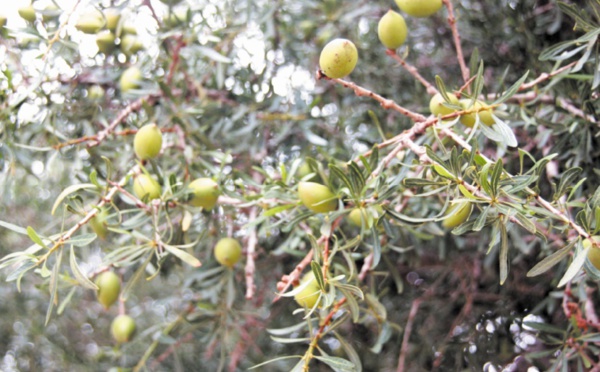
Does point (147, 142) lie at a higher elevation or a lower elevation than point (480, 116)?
lower

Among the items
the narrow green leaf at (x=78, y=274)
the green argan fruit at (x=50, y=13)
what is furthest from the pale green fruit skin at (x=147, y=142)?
the green argan fruit at (x=50, y=13)

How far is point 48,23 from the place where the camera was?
47.1 inches

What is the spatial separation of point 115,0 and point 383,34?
0.73m

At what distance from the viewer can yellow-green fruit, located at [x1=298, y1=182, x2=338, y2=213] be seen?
2.66 feet

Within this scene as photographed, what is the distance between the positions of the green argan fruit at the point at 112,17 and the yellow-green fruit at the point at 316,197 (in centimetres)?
64

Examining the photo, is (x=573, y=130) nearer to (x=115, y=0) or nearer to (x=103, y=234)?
(x=103, y=234)

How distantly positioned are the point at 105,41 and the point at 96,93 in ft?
0.42

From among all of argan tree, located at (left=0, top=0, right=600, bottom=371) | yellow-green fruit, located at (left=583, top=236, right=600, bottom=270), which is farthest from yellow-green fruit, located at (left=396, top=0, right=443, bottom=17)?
yellow-green fruit, located at (left=583, top=236, right=600, bottom=270)

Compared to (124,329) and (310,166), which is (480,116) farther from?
(124,329)

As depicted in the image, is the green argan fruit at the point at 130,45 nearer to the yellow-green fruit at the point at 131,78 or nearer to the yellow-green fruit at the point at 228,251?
the yellow-green fruit at the point at 131,78

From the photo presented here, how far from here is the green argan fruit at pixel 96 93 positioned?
1285 millimetres

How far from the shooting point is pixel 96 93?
130 cm

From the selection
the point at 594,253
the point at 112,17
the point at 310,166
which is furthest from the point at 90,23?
the point at 594,253

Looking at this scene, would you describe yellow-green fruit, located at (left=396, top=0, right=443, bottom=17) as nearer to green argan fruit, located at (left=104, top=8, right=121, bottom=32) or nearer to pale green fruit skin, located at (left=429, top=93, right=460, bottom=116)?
pale green fruit skin, located at (left=429, top=93, right=460, bottom=116)
